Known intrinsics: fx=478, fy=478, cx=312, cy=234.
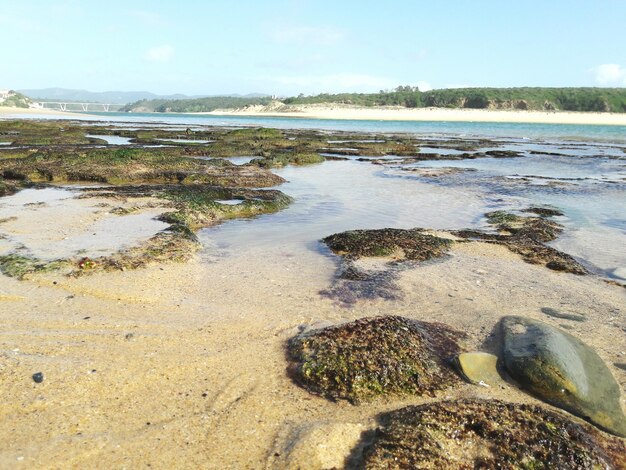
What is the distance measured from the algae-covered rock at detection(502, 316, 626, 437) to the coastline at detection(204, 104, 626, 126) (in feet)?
321

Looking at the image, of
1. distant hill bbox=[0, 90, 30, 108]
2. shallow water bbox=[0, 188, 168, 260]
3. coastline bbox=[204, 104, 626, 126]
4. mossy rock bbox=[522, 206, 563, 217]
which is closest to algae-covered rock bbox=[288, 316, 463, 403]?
shallow water bbox=[0, 188, 168, 260]

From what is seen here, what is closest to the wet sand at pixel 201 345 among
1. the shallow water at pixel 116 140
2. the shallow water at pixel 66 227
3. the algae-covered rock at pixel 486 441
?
the algae-covered rock at pixel 486 441

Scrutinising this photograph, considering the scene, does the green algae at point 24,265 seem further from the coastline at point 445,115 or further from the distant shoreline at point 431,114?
the coastline at point 445,115

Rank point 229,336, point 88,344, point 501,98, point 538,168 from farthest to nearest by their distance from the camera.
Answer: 1. point 501,98
2. point 538,168
3. point 229,336
4. point 88,344

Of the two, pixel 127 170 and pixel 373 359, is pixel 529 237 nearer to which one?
pixel 373 359

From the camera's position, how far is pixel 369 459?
3074 millimetres

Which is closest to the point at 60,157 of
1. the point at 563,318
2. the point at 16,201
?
the point at 16,201

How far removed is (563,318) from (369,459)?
12.1ft

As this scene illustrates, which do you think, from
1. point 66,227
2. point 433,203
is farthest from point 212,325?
point 433,203

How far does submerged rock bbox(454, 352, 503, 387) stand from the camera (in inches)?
164

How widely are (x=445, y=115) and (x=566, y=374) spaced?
364 feet

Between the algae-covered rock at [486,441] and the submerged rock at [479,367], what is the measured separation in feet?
1.81

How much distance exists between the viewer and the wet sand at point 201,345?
3.25 meters

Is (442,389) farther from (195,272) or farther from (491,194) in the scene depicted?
(491,194)
